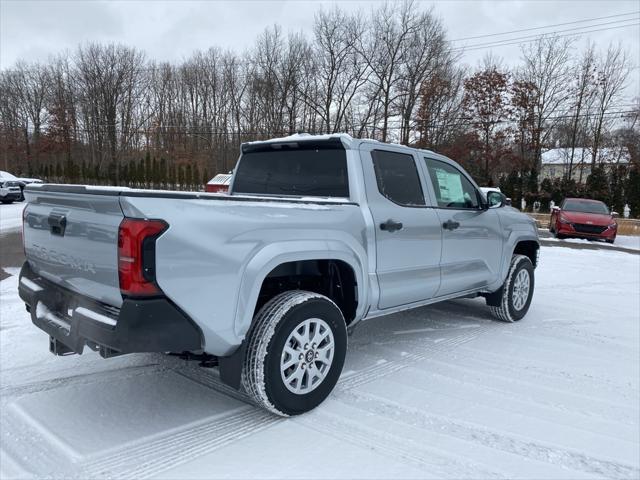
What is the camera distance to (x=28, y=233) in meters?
3.22

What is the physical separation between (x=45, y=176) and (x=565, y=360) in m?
55.6

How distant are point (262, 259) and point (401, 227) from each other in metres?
1.40

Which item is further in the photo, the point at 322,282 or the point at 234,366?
the point at 322,282

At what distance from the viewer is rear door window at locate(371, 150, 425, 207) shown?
148 inches

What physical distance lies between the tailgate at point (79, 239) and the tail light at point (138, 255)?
0.20 feet

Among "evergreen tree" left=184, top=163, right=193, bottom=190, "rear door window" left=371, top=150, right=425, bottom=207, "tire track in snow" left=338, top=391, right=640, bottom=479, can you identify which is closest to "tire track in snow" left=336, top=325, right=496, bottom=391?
"tire track in snow" left=338, top=391, right=640, bottom=479

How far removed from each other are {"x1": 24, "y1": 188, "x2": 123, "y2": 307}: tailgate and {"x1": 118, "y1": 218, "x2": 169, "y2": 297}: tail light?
0.20 ft

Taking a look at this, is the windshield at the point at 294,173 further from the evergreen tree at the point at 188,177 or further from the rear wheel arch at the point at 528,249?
the evergreen tree at the point at 188,177

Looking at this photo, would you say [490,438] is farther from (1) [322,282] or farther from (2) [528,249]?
(2) [528,249]

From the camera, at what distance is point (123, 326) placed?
229cm

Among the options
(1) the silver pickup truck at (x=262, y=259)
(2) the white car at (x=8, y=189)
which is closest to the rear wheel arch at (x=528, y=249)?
(1) the silver pickup truck at (x=262, y=259)

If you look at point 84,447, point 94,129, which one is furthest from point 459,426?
point 94,129

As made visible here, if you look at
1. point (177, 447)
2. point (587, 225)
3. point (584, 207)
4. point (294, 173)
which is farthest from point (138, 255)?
point (584, 207)

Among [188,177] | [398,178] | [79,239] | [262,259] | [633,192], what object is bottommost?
[262,259]
